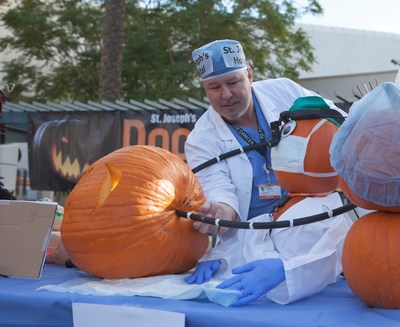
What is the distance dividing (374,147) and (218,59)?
907 millimetres

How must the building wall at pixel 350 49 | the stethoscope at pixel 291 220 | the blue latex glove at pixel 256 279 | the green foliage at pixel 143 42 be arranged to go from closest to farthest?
the blue latex glove at pixel 256 279
the stethoscope at pixel 291 220
the green foliage at pixel 143 42
the building wall at pixel 350 49

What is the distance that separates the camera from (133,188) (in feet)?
5.36

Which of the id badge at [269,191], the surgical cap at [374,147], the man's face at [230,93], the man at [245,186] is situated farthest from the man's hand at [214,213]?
the surgical cap at [374,147]

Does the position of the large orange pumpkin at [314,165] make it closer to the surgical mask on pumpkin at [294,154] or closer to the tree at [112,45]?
the surgical mask on pumpkin at [294,154]

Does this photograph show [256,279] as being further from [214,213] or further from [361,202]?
[214,213]

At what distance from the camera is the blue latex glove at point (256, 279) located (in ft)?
4.33

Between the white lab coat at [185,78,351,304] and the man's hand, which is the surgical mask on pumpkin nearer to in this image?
the white lab coat at [185,78,351,304]

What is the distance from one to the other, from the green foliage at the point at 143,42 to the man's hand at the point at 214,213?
8030mm

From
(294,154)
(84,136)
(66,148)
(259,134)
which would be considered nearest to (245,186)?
(259,134)

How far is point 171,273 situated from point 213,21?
8988 millimetres

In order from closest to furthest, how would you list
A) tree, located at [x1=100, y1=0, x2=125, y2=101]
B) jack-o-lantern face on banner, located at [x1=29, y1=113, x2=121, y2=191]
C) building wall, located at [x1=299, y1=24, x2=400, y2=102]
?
jack-o-lantern face on banner, located at [x1=29, y1=113, x2=121, y2=191]
tree, located at [x1=100, y1=0, x2=125, y2=101]
building wall, located at [x1=299, y1=24, x2=400, y2=102]

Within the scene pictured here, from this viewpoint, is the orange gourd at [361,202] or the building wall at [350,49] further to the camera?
the building wall at [350,49]

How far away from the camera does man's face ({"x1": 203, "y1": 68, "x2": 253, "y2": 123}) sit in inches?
80.8

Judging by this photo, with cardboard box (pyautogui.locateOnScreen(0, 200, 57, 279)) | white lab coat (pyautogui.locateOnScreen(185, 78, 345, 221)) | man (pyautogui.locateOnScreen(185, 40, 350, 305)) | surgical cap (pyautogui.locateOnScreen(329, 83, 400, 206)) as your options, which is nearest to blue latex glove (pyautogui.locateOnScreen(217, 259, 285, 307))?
man (pyautogui.locateOnScreen(185, 40, 350, 305))
